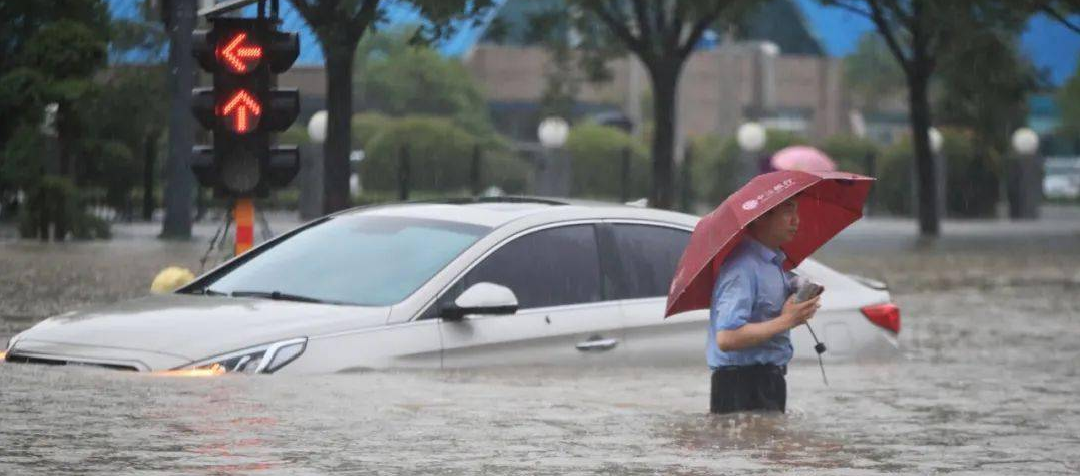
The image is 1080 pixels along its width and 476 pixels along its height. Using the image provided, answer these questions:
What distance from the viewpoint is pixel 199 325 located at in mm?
10312

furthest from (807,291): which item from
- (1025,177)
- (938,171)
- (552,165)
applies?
(1025,177)

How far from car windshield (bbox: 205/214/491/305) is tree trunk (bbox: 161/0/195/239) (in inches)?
737

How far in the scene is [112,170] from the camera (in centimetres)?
3516

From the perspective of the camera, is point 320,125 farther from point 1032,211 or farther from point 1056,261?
point 1032,211

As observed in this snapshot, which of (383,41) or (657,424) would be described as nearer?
(657,424)

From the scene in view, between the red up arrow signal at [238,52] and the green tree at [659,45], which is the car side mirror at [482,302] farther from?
the green tree at [659,45]

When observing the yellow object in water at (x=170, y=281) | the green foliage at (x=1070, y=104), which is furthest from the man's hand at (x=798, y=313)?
the green foliage at (x=1070, y=104)

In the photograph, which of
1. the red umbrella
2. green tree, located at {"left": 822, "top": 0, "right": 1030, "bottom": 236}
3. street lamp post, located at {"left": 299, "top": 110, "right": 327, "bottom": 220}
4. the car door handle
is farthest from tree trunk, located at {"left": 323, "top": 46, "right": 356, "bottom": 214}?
the red umbrella

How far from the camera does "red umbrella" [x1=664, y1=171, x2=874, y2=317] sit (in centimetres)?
920

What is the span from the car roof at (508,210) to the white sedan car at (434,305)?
0.02 m

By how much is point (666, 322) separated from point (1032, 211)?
47.9 meters

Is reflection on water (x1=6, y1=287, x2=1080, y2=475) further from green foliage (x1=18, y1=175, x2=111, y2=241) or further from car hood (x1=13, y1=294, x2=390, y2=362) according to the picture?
green foliage (x1=18, y1=175, x2=111, y2=241)

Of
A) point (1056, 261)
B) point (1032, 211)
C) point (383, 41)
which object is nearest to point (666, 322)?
point (1056, 261)

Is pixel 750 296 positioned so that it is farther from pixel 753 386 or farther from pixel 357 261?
pixel 357 261
